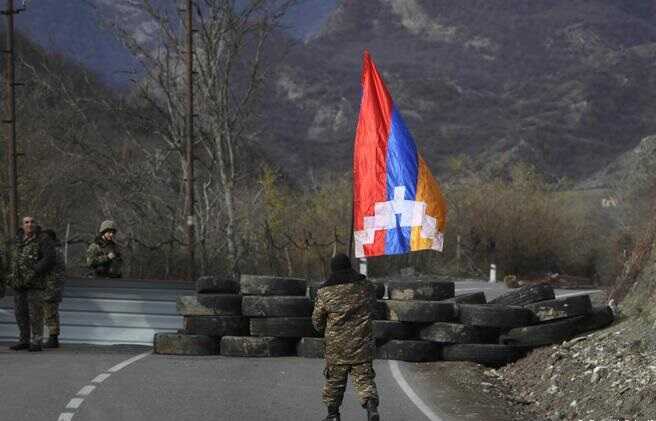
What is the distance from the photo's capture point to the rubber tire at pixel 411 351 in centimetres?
1683

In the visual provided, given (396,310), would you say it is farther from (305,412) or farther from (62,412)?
(62,412)

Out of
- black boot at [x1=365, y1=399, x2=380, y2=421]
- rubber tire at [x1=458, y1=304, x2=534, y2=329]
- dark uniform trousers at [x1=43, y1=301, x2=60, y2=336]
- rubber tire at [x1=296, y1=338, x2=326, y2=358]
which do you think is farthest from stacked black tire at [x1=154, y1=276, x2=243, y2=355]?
black boot at [x1=365, y1=399, x2=380, y2=421]

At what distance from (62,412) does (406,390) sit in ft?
12.8

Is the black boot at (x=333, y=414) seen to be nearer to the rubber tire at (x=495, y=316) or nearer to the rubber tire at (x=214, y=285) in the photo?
the rubber tire at (x=495, y=316)

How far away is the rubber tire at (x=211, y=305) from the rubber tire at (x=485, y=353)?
303 cm

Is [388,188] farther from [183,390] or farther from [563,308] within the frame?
[183,390]

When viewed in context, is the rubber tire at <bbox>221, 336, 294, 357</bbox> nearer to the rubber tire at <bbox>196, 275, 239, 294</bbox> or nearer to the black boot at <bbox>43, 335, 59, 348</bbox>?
the rubber tire at <bbox>196, 275, 239, 294</bbox>

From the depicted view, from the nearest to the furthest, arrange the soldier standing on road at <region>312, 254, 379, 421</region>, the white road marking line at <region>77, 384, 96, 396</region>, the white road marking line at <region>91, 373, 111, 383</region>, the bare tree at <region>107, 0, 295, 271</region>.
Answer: the soldier standing on road at <region>312, 254, 379, 421</region>, the white road marking line at <region>77, 384, 96, 396</region>, the white road marking line at <region>91, 373, 111, 383</region>, the bare tree at <region>107, 0, 295, 271</region>

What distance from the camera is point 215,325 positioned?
17516mm

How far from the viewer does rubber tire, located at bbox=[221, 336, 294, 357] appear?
17.3 meters

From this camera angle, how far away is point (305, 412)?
486 inches

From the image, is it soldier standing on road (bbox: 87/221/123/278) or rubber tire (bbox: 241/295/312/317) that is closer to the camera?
rubber tire (bbox: 241/295/312/317)

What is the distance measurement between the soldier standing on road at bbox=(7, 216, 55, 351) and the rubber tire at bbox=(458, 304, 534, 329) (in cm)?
564

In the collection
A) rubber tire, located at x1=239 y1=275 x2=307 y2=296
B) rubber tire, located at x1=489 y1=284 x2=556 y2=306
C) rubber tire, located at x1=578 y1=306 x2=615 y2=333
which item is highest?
rubber tire, located at x1=239 y1=275 x2=307 y2=296
